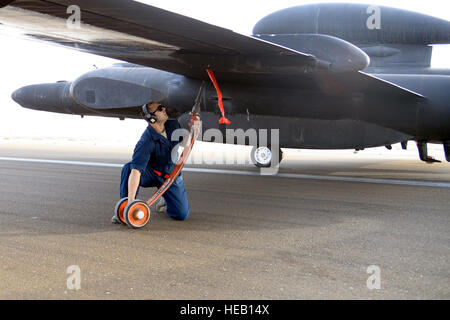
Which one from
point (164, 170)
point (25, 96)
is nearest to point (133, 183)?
point (164, 170)

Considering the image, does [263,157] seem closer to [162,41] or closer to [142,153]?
[162,41]

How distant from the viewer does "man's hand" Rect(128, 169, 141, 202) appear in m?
5.26

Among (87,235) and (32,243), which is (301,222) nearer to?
(87,235)

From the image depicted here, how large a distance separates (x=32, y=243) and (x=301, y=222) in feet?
9.05

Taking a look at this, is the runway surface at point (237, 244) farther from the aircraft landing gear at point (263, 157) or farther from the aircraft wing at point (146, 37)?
the aircraft landing gear at point (263, 157)

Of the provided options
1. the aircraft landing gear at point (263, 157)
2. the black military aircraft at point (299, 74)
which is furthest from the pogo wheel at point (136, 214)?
the aircraft landing gear at point (263, 157)

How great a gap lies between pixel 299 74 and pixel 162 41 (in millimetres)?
2132

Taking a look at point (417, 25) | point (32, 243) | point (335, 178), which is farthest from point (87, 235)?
point (417, 25)

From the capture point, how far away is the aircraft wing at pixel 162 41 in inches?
206

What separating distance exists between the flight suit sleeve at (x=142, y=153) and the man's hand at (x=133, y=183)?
5cm

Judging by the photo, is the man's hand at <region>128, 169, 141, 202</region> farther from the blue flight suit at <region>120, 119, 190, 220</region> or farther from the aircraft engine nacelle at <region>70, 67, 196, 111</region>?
the aircraft engine nacelle at <region>70, 67, 196, 111</region>

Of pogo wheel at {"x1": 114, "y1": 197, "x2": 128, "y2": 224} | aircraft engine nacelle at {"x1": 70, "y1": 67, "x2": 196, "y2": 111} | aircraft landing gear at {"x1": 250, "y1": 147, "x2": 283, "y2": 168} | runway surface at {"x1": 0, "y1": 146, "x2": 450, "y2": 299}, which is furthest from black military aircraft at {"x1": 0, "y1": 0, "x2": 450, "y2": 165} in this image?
pogo wheel at {"x1": 114, "y1": 197, "x2": 128, "y2": 224}
